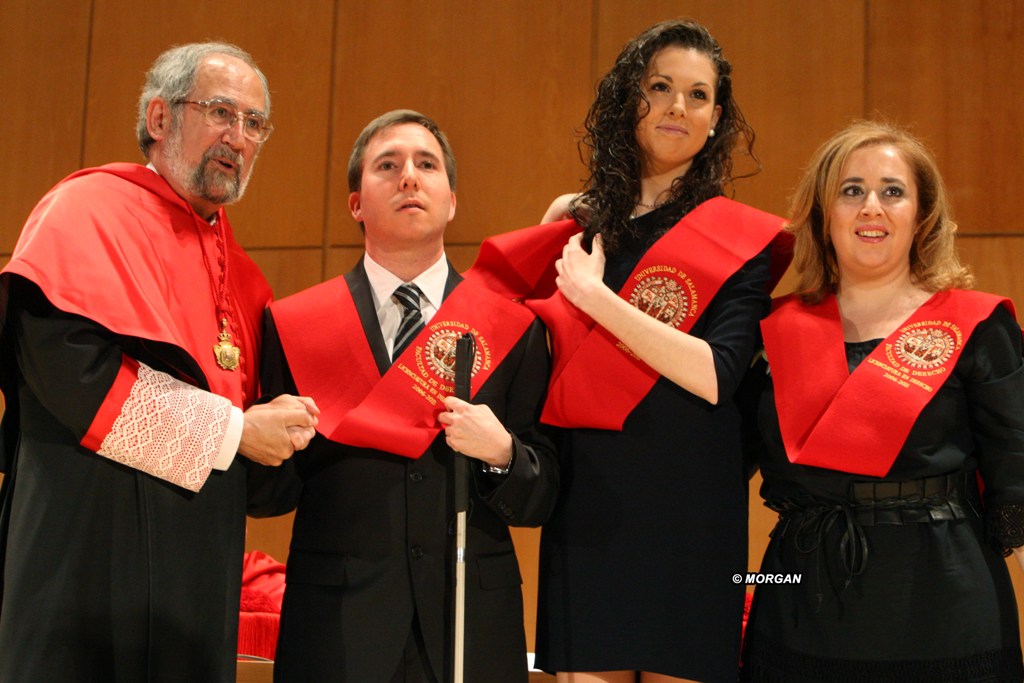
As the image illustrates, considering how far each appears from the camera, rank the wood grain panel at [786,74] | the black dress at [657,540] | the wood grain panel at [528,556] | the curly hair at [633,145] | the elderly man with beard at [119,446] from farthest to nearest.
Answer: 1. the wood grain panel at [528,556]
2. the wood grain panel at [786,74]
3. the curly hair at [633,145]
4. the black dress at [657,540]
5. the elderly man with beard at [119,446]

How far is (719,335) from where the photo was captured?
210 centimetres

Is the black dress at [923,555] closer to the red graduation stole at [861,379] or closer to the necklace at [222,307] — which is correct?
the red graduation stole at [861,379]

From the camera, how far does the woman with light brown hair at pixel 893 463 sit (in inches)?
75.5

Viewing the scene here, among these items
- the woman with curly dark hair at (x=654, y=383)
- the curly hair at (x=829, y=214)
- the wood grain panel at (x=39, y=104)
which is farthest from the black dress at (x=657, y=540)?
the wood grain panel at (x=39, y=104)

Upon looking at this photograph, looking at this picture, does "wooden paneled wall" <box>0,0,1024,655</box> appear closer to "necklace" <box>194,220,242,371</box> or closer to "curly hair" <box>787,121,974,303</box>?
"curly hair" <box>787,121,974,303</box>

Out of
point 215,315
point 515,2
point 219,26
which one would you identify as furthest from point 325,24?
point 215,315

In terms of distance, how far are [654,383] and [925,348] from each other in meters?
0.53

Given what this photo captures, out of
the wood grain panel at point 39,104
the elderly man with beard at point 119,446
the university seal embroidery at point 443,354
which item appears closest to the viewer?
the elderly man with beard at point 119,446

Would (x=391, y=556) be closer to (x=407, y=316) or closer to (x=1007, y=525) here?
(x=407, y=316)

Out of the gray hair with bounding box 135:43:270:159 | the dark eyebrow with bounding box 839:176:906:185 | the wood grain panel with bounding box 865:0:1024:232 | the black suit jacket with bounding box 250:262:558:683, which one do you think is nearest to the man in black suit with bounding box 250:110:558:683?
the black suit jacket with bounding box 250:262:558:683

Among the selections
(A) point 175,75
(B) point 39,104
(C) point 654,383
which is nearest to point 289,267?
(B) point 39,104

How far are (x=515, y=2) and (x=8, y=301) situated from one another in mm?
3090

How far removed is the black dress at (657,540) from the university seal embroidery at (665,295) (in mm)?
75

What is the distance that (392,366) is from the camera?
6.91 ft
